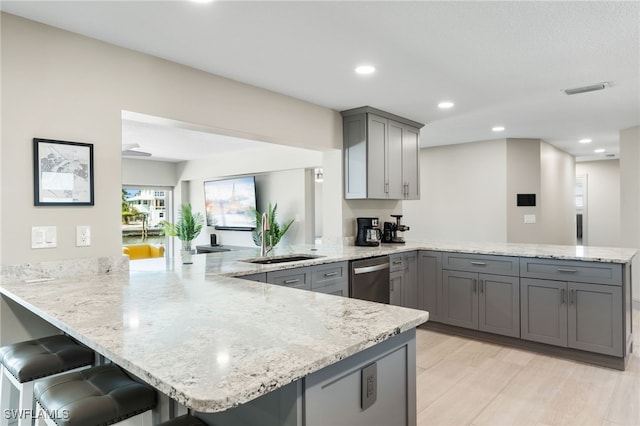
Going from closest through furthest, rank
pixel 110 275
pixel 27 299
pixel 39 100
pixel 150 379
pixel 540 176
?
1. pixel 150 379
2. pixel 27 299
3. pixel 39 100
4. pixel 110 275
5. pixel 540 176

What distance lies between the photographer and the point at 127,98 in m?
2.50

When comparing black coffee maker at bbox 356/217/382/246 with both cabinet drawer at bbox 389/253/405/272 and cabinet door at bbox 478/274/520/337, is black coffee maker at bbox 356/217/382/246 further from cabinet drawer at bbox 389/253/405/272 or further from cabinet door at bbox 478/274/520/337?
cabinet door at bbox 478/274/520/337

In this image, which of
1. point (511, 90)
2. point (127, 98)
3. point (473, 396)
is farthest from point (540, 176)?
point (127, 98)

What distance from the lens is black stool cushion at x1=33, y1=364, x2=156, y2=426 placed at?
49.1 inches

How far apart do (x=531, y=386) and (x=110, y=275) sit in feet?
9.54

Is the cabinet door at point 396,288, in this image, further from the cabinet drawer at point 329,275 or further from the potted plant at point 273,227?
the potted plant at point 273,227

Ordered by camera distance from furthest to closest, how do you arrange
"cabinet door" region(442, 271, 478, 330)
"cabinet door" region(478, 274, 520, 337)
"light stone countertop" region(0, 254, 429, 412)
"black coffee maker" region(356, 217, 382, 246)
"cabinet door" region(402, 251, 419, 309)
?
"black coffee maker" region(356, 217, 382, 246) < "cabinet door" region(402, 251, 419, 309) < "cabinet door" region(442, 271, 478, 330) < "cabinet door" region(478, 274, 520, 337) < "light stone countertop" region(0, 254, 429, 412)

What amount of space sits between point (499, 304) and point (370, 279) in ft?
4.08

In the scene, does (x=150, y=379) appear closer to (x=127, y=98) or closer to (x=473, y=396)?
(x=127, y=98)

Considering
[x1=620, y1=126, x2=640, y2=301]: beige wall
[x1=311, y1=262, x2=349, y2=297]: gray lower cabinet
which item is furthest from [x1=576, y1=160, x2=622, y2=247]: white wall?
[x1=311, y1=262, x2=349, y2=297]: gray lower cabinet

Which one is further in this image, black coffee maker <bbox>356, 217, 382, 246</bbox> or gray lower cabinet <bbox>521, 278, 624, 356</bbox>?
black coffee maker <bbox>356, 217, 382, 246</bbox>

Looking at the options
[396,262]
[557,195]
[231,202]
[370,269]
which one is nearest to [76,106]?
[370,269]

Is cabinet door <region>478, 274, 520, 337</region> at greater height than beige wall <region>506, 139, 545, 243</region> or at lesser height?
lesser

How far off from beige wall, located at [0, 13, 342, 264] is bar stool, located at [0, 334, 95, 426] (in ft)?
1.77
